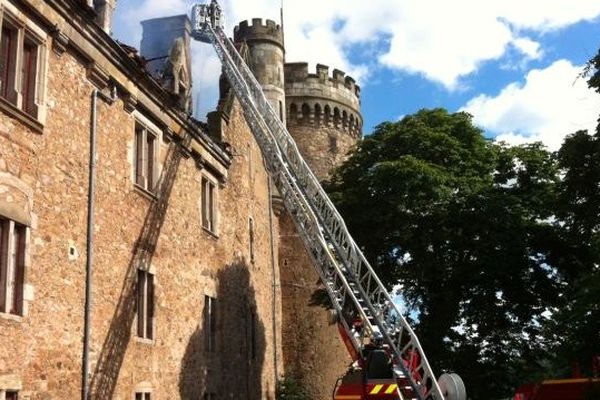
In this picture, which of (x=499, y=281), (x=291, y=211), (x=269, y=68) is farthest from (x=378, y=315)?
(x=269, y=68)

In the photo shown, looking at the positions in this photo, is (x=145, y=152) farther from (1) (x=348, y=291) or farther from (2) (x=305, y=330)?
(2) (x=305, y=330)

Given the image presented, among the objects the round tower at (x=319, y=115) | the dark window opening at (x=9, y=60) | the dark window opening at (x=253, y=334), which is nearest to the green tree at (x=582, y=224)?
the dark window opening at (x=253, y=334)

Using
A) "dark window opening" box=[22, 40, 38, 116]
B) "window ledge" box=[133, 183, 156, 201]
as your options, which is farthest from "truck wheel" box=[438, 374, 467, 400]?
"dark window opening" box=[22, 40, 38, 116]

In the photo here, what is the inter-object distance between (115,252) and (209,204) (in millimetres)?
5974

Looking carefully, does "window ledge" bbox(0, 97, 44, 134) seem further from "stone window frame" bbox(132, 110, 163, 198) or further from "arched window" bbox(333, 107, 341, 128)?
"arched window" bbox(333, 107, 341, 128)

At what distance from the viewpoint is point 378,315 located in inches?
576

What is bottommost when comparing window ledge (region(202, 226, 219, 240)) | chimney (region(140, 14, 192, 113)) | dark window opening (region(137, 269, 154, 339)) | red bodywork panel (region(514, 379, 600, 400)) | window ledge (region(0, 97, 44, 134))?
red bodywork panel (region(514, 379, 600, 400))

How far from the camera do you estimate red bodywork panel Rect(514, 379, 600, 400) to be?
55.3 ft

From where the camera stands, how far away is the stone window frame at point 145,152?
15.0 meters

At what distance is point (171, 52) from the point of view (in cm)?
1967

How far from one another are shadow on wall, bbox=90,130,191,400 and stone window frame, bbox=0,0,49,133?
400 cm

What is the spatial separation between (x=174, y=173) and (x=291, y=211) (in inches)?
115

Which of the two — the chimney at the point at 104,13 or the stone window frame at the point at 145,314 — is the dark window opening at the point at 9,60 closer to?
the chimney at the point at 104,13

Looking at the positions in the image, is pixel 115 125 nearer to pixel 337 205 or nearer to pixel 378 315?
pixel 378 315
